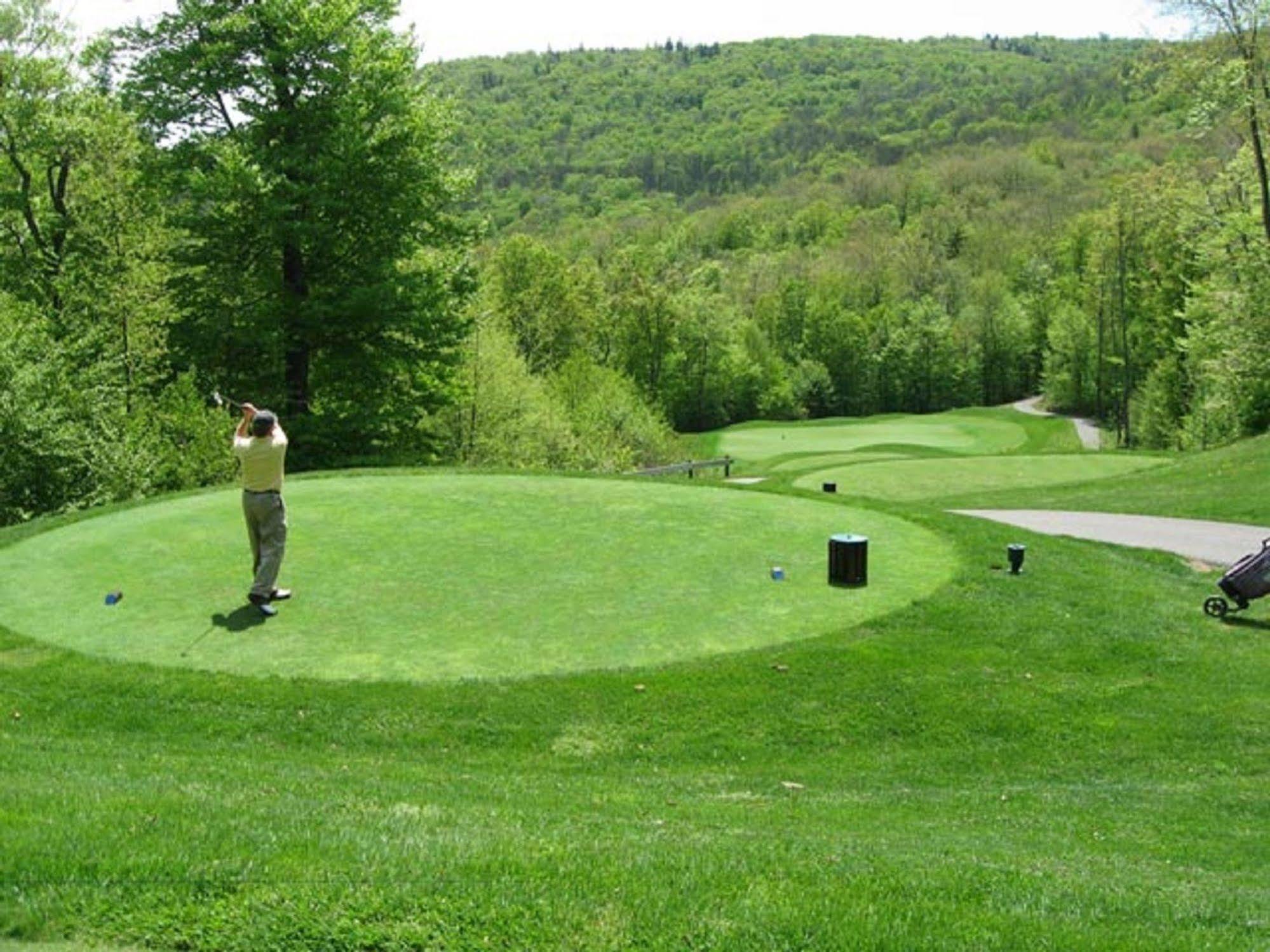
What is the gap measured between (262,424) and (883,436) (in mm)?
61384

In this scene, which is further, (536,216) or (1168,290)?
(536,216)

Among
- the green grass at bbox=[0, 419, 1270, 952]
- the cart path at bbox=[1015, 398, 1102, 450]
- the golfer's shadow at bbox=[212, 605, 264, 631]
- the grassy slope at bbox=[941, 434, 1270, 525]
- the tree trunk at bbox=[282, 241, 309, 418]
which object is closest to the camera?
the green grass at bbox=[0, 419, 1270, 952]

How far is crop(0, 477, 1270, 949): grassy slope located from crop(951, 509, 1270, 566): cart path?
662 centimetres

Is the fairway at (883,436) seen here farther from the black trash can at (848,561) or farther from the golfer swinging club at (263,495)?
the golfer swinging club at (263,495)

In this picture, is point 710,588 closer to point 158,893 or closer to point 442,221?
point 158,893

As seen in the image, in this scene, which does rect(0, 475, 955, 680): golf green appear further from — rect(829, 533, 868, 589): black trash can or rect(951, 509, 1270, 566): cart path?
rect(951, 509, 1270, 566): cart path

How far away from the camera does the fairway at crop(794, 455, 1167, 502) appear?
1289 inches

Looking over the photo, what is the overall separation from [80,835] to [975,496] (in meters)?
26.4

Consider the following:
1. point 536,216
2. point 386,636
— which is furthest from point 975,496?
point 536,216

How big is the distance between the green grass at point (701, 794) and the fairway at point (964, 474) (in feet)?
60.2

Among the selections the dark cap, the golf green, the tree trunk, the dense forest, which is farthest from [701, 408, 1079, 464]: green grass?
the dark cap

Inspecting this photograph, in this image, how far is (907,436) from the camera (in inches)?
2635

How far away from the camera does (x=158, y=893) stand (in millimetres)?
5035

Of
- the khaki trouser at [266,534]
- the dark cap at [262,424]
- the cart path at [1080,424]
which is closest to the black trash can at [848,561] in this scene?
the khaki trouser at [266,534]
